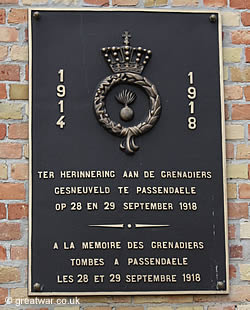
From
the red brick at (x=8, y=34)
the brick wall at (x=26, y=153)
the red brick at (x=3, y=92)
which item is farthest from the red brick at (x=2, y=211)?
the red brick at (x=8, y=34)

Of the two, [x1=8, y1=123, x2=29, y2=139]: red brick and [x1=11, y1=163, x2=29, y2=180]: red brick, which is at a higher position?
[x1=8, y1=123, x2=29, y2=139]: red brick

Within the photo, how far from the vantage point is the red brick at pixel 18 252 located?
3.73 metres

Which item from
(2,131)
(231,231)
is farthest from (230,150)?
(2,131)

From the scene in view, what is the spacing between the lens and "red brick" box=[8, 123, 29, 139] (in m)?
3.82

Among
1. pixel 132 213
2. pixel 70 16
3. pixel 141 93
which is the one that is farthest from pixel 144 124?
pixel 70 16

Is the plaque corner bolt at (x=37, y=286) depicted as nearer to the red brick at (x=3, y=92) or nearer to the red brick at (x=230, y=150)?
the red brick at (x=3, y=92)

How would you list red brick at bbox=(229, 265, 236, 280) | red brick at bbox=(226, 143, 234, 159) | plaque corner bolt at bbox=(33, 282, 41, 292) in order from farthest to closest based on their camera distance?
red brick at bbox=(226, 143, 234, 159), red brick at bbox=(229, 265, 236, 280), plaque corner bolt at bbox=(33, 282, 41, 292)

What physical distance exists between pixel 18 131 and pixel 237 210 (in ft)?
4.10

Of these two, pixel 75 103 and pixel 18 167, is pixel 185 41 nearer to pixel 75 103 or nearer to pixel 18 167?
pixel 75 103

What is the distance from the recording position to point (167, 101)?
3.88 m

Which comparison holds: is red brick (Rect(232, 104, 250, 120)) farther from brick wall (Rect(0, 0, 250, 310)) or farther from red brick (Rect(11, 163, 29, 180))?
red brick (Rect(11, 163, 29, 180))

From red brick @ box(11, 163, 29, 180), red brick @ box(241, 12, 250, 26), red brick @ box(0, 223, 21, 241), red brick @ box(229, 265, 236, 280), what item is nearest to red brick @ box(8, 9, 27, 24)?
red brick @ box(11, 163, 29, 180)

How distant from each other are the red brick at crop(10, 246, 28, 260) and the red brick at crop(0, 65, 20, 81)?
0.91 meters

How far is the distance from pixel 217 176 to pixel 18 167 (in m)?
1.06
